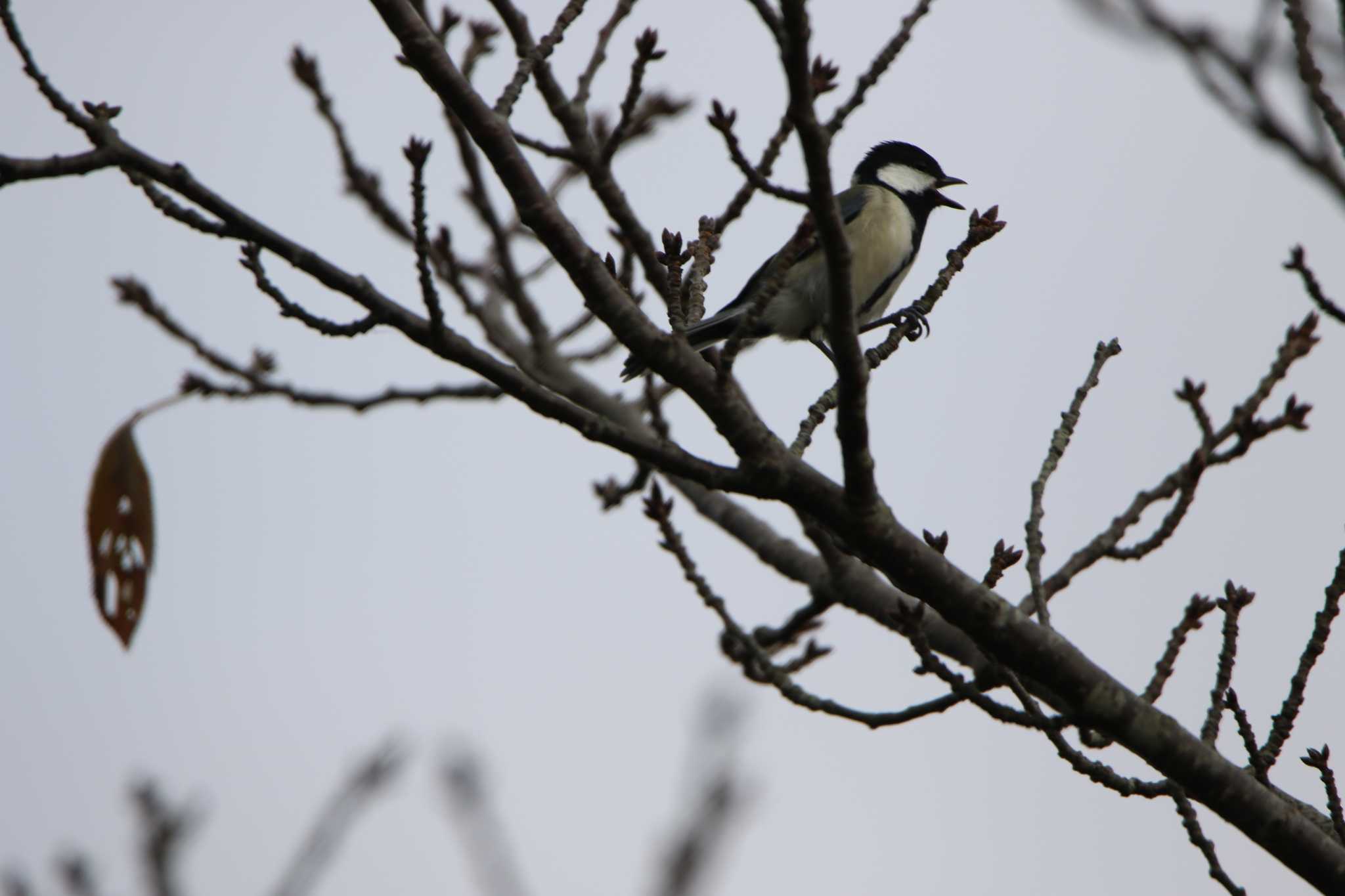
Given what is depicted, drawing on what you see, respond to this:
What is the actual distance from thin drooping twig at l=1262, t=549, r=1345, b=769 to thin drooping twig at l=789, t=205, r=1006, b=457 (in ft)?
3.17

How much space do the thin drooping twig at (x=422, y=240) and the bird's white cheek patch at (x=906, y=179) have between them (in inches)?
180

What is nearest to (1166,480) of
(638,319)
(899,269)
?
(638,319)

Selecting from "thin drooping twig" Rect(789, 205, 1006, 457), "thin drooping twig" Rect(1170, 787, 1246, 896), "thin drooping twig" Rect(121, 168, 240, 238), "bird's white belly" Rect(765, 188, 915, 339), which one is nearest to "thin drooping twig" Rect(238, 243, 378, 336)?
"thin drooping twig" Rect(121, 168, 240, 238)

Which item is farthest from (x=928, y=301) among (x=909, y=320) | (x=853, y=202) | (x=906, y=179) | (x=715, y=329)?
(x=906, y=179)

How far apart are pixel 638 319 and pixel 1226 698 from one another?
155 centimetres

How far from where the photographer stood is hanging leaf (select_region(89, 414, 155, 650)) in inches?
98.9

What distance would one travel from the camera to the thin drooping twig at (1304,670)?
2783 mm

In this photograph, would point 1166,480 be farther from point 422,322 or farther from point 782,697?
point 422,322

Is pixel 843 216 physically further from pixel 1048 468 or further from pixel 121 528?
pixel 121 528

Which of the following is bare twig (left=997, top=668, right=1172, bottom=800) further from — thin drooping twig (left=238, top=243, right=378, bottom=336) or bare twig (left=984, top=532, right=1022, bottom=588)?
thin drooping twig (left=238, top=243, right=378, bottom=336)

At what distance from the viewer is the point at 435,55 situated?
2334 mm

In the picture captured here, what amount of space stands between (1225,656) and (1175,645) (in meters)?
0.16

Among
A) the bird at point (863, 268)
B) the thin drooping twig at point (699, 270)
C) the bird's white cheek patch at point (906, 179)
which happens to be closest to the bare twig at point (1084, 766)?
the thin drooping twig at point (699, 270)

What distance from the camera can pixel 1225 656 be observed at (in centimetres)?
298
